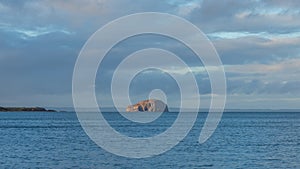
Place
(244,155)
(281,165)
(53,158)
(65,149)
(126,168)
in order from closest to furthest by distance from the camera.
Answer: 1. (126,168)
2. (281,165)
3. (53,158)
4. (244,155)
5. (65,149)

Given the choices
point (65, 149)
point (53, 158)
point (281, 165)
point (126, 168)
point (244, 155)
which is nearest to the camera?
point (126, 168)

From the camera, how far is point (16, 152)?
7488 centimetres

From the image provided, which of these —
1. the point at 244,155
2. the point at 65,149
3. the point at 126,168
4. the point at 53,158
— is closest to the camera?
the point at 126,168

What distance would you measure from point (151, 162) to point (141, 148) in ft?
56.9

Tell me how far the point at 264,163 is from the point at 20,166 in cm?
2926

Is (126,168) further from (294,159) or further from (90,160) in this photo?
(294,159)

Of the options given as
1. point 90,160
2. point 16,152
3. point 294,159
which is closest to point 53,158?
point 90,160

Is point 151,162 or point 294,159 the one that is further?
point 294,159

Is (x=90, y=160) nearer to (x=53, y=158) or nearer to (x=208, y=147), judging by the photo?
(x=53, y=158)

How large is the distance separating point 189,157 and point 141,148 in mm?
13059

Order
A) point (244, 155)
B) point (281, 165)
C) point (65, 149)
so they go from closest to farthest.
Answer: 1. point (281, 165)
2. point (244, 155)
3. point (65, 149)

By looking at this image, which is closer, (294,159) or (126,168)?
(126,168)

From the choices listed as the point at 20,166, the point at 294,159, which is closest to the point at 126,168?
the point at 20,166

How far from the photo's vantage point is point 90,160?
63.6 m
